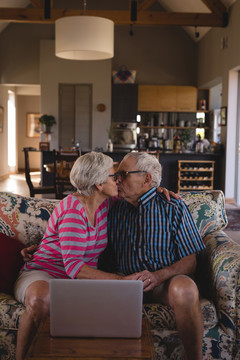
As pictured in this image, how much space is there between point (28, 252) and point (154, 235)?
0.70m

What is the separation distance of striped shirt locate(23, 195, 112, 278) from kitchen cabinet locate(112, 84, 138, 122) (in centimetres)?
824

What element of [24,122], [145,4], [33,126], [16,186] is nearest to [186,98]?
[145,4]

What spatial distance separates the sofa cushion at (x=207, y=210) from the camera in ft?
8.54

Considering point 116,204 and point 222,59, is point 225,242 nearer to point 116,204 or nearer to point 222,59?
point 116,204

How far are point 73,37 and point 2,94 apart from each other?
247 inches

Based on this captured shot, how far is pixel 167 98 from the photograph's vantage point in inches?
411

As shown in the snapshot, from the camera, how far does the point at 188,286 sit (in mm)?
1942

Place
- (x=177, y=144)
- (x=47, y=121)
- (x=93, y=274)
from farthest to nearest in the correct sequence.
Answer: (x=47, y=121), (x=177, y=144), (x=93, y=274)

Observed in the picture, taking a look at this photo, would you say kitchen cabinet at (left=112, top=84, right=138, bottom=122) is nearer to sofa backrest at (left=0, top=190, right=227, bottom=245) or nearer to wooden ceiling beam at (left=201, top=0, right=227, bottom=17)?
wooden ceiling beam at (left=201, top=0, right=227, bottom=17)

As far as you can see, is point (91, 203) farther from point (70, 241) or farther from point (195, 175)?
point (195, 175)

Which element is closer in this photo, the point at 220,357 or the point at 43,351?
the point at 43,351

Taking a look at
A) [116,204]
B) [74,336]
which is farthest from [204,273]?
[74,336]

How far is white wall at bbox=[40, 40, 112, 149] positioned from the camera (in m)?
10.3

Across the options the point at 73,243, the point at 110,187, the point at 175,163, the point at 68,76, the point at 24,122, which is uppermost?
the point at 68,76
